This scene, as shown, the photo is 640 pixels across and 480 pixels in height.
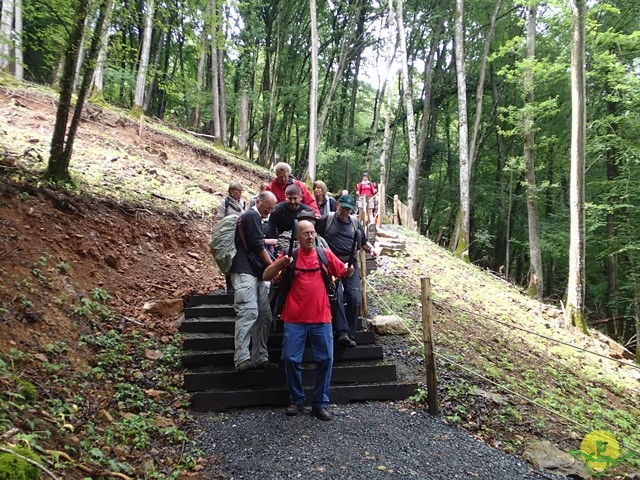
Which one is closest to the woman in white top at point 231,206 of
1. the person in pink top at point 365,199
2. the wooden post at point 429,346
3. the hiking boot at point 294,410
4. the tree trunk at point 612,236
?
the hiking boot at point 294,410

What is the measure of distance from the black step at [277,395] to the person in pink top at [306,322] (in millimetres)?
306

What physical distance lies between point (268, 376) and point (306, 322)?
97 cm

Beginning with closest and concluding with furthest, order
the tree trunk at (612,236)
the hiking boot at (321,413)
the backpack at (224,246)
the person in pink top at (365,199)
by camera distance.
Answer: the hiking boot at (321,413) < the backpack at (224,246) < the person in pink top at (365,199) < the tree trunk at (612,236)

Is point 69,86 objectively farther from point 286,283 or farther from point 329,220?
point 286,283

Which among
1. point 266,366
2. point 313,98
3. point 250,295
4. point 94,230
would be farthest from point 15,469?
point 313,98

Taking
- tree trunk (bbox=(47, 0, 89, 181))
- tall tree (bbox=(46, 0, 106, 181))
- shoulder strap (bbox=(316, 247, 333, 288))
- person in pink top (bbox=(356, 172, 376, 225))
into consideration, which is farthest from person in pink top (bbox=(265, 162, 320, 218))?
person in pink top (bbox=(356, 172, 376, 225))

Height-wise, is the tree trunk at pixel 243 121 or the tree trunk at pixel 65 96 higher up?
the tree trunk at pixel 243 121

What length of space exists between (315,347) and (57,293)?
312cm

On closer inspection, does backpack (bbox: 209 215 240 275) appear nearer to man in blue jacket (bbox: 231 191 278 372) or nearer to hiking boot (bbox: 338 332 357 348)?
man in blue jacket (bbox: 231 191 278 372)

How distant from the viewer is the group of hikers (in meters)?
4.11

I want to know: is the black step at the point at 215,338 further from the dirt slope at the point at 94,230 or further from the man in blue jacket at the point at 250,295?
the man in blue jacket at the point at 250,295

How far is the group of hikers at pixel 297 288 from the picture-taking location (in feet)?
13.5

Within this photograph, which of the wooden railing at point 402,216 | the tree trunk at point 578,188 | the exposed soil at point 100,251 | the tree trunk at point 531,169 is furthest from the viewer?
the wooden railing at point 402,216

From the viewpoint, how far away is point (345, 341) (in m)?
4.95
